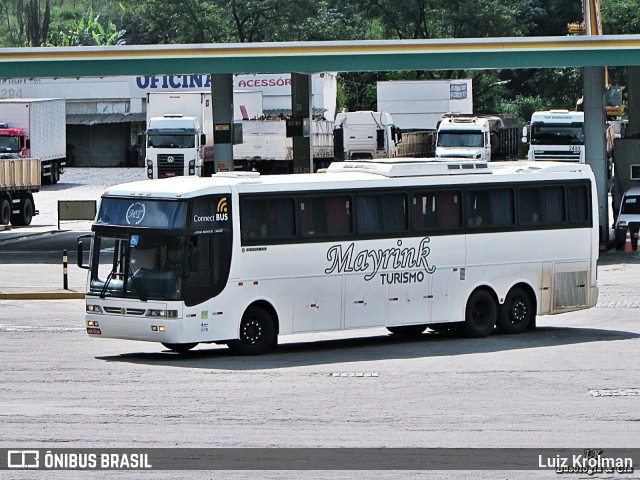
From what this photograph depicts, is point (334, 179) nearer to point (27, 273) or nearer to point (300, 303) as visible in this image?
point (300, 303)

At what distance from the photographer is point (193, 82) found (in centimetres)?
8188

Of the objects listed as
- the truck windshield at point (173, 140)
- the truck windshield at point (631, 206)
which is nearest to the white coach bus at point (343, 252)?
the truck windshield at point (631, 206)

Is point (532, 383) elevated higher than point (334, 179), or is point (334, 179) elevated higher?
point (334, 179)

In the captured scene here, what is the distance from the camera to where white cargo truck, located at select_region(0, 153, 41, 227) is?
48.4m

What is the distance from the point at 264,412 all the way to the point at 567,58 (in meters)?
25.4

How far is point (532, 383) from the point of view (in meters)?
17.9

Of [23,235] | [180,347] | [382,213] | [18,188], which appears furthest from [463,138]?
[180,347]

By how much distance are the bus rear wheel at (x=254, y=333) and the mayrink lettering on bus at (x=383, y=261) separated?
4.38 ft

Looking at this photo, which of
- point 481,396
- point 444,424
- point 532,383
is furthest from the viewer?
point 532,383

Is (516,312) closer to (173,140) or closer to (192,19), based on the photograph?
(173,140)

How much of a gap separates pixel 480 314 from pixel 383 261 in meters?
2.34

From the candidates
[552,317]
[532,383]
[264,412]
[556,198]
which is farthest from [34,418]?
[552,317]

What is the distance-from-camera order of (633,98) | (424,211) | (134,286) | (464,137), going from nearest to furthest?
(134,286) < (424,211) < (633,98) < (464,137)

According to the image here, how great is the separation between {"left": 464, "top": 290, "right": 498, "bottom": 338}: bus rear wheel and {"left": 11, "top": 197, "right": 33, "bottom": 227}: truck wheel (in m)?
30.1
